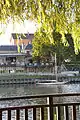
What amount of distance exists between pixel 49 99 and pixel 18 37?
824 millimetres

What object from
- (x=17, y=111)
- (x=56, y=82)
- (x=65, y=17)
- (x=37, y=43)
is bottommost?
(x=56, y=82)

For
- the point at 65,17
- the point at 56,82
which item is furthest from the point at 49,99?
the point at 56,82

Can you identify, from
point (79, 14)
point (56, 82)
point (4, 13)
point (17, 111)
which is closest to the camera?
point (4, 13)

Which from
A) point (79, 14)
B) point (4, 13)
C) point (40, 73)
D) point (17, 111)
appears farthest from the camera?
point (40, 73)

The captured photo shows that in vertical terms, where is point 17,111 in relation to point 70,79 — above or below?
above

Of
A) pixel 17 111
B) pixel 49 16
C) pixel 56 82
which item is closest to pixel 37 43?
pixel 49 16

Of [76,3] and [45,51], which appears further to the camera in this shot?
[45,51]

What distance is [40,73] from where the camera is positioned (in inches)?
1758

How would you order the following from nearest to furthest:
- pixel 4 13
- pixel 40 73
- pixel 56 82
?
pixel 4 13 → pixel 56 82 → pixel 40 73

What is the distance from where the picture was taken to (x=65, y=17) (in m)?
3.34

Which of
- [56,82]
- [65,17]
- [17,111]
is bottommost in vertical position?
[56,82]

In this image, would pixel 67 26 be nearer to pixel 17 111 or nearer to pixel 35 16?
pixel 35 16

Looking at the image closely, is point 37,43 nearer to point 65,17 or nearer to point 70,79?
point 65,17

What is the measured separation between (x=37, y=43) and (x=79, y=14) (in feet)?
2.28
